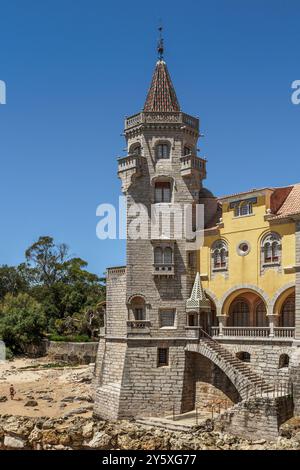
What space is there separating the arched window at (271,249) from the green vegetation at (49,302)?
23.3 meters

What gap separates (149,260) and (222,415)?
10923 mm

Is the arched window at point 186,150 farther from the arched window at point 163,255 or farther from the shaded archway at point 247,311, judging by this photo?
the shaded archway at point 247,311

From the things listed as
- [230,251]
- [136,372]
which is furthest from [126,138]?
[136,372]

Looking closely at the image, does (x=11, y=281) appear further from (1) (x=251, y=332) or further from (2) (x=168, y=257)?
(1) (x=251, y=332)

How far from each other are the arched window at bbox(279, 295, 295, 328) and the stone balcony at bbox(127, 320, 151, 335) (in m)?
8.33

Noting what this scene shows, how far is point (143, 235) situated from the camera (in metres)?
34.7

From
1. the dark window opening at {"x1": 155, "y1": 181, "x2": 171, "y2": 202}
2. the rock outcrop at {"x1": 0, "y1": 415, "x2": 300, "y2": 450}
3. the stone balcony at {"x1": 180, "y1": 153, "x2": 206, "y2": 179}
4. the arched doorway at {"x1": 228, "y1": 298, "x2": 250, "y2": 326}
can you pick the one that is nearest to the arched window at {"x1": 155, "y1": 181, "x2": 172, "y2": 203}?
the dark window opening at {"x1": 155, "y1": 181, "x2": 171, "y2": 202}

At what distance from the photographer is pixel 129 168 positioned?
35094 mm

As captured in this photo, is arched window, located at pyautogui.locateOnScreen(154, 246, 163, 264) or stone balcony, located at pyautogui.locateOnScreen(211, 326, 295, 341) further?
arched window, located at pyautogui.locateOnScreen(154, 246, 163, 264)

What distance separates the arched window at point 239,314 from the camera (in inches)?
1351

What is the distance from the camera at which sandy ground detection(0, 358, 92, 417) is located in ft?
121

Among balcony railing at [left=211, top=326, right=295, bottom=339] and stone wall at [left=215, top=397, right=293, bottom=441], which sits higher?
balcony railing at [left=211, top=326, right=295, bottom=339]

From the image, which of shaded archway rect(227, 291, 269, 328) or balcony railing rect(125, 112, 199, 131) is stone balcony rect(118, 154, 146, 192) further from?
shaded archway rect(227, 291, 269, 328)

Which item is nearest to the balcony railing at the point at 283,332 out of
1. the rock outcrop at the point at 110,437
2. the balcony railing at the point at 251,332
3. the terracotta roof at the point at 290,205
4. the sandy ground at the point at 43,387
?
the balcony railing at the point at 251,332
